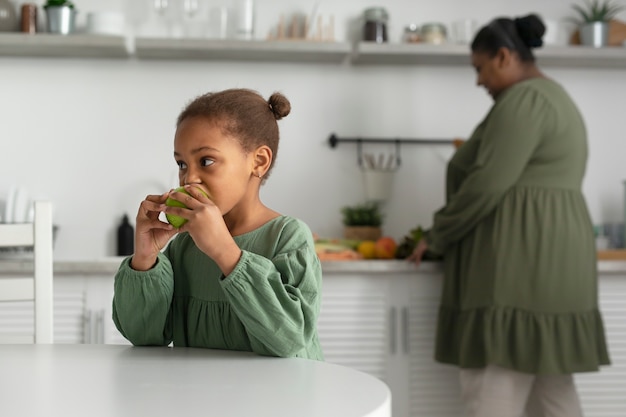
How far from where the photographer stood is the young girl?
1.08m

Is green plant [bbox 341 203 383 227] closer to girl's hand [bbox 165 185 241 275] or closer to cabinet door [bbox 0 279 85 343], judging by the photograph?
cabinet door [bbox 0 279 85 343]

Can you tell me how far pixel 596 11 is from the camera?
141 inches

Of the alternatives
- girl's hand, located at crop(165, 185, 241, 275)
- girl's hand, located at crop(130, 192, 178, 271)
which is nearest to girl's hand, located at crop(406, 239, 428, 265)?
girl's hand, located at crop(130, 192, 178, 271)

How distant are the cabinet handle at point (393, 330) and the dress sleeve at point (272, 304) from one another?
1918 millimetres

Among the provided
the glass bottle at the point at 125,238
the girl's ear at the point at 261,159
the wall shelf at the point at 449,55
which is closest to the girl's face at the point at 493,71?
the wall shelf at the point at 449,55

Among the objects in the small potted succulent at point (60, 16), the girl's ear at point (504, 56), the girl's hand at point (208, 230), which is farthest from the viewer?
the small potted succulent at point (60, 16)

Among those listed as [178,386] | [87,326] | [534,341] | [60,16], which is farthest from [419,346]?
[178,386]

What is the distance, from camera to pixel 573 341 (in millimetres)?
2682

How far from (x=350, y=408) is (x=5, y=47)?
298 centimetres

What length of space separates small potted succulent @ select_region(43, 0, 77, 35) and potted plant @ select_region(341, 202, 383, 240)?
1297 mm

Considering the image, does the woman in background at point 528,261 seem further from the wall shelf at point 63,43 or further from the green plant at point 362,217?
the wall shelf at point 63,43

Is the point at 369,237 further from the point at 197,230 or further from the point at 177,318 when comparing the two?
the point at 197,230

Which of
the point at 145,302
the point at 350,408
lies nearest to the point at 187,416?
the point at 350,408

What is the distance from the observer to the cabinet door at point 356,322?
3.01m
